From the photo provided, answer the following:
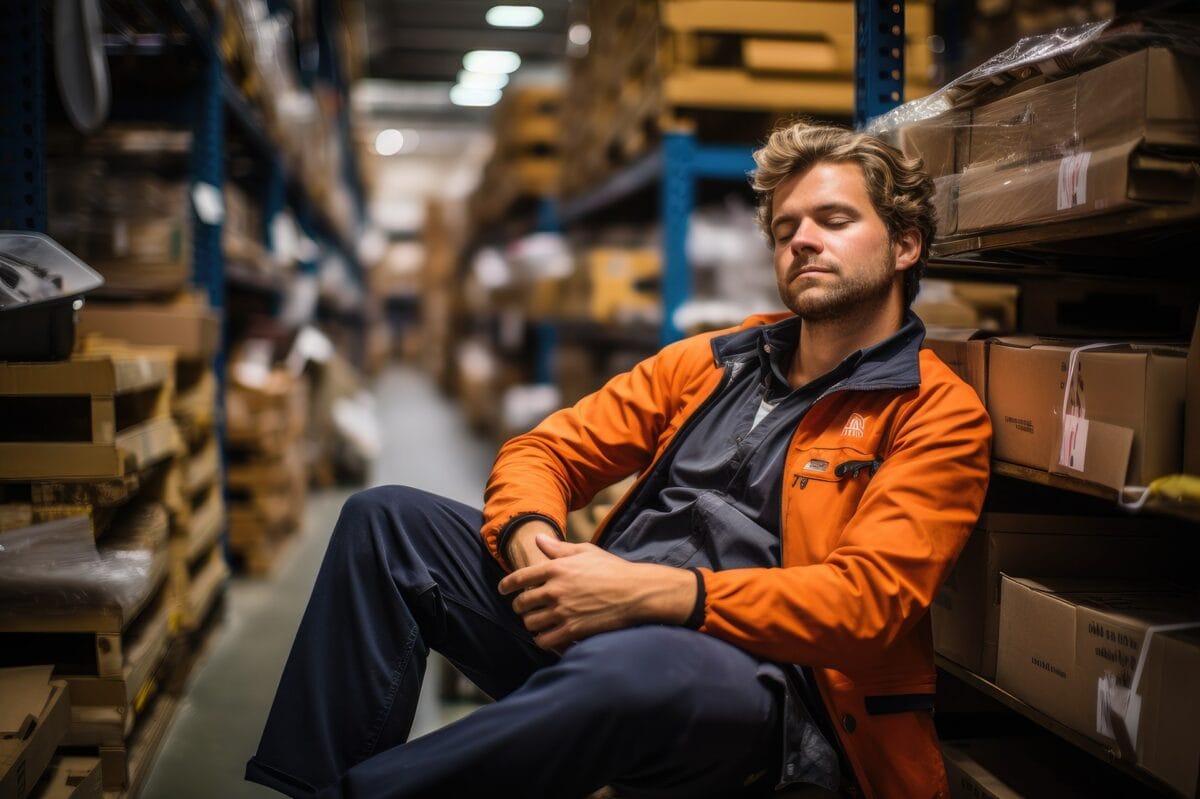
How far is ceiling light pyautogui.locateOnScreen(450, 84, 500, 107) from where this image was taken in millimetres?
14375

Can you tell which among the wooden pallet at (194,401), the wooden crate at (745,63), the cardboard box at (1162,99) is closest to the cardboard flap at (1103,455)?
the cardboard box at (1162,99)

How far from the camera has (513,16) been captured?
10.6 meters

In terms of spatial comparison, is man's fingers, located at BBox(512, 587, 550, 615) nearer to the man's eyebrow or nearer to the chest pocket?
the chest pocket

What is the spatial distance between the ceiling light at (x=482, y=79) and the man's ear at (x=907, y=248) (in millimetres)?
12021

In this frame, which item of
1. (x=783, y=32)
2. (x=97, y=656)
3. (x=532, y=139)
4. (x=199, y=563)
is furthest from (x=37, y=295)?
(x=532, y=139)

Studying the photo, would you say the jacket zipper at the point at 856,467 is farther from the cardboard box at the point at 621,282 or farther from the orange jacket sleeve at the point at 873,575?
the cardboard box at the point at 621,282

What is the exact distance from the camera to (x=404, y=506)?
1955 mm

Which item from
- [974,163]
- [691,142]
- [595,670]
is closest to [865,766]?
[595,670]

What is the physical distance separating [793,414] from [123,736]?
5.58 feet

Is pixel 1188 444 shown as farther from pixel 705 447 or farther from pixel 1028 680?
pixel 705 447

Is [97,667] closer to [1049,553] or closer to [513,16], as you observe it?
[1049,553]

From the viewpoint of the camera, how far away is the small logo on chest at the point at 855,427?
1.78m

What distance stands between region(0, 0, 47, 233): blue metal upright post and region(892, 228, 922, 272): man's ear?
2.11 metres

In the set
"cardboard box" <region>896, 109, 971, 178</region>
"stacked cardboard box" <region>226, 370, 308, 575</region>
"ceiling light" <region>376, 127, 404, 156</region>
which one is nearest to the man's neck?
"cardboard box" <region>896, 109, 971, 178</region>
